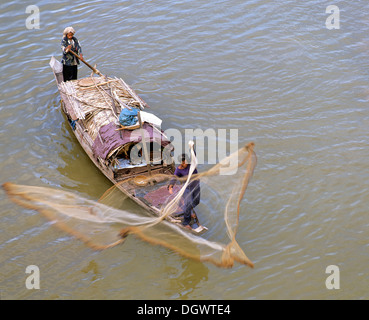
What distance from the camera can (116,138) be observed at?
10.0 m

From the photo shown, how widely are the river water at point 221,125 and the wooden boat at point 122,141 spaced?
0.75 m

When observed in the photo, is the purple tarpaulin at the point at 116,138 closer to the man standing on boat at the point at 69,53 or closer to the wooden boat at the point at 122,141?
the wooden boat at the point at 122,141

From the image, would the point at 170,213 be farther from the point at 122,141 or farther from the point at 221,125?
the point at 221,125

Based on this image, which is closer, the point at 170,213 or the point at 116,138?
the point at 170,213

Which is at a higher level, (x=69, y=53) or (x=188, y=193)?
(x=69, y=53)

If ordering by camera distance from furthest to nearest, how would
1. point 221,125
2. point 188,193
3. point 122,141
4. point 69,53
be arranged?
point 221,125, point 69,53, point 122,141, point 188,193

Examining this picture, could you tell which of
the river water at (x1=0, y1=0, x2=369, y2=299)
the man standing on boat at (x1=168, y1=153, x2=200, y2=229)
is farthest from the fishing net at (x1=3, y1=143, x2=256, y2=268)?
the river water at (x1=0, y1=0, x2=369, y2=299)

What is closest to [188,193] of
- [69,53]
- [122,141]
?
[122,141]

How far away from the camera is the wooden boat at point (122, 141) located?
31.9 feet

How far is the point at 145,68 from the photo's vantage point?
14.4 m

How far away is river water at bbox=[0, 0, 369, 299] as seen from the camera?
874cm

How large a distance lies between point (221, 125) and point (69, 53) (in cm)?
441

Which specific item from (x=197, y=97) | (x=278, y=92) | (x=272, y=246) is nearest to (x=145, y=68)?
(x=197, y=97)
